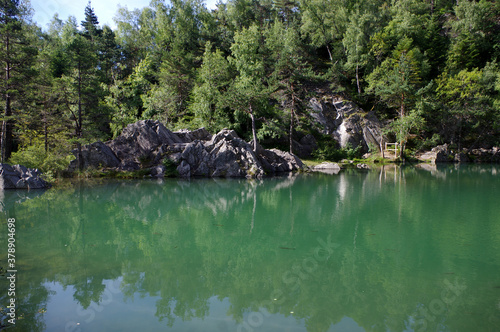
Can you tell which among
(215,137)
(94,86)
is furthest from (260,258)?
(94,86)

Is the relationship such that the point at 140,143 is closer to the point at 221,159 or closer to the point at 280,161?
the point at 221,159

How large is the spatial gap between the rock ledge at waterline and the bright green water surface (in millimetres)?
11311

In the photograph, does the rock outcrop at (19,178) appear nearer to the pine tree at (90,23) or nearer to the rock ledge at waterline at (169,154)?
the rock ledge at waterline at (169,154)

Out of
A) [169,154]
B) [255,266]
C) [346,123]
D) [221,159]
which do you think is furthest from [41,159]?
[346,123]

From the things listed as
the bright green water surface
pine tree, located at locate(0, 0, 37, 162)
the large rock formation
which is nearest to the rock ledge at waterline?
→ pine tree, located at locate(0, 0, 37, 162)

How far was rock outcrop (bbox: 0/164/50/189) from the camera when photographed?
59.1ft

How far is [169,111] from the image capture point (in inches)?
1485

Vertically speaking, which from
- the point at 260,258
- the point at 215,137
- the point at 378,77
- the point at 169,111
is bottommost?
the point at 260,258

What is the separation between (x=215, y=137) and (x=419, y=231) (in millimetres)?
20739

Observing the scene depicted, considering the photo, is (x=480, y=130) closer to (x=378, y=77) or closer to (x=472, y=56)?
(x=472, y=56)

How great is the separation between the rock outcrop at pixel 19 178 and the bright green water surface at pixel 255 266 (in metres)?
4.11

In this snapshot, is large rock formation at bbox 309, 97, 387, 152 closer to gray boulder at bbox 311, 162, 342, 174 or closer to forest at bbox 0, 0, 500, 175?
forest at bbox 0, 0, 500, 175

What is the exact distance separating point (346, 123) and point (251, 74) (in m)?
14.7

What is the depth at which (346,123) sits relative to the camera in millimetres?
40469
